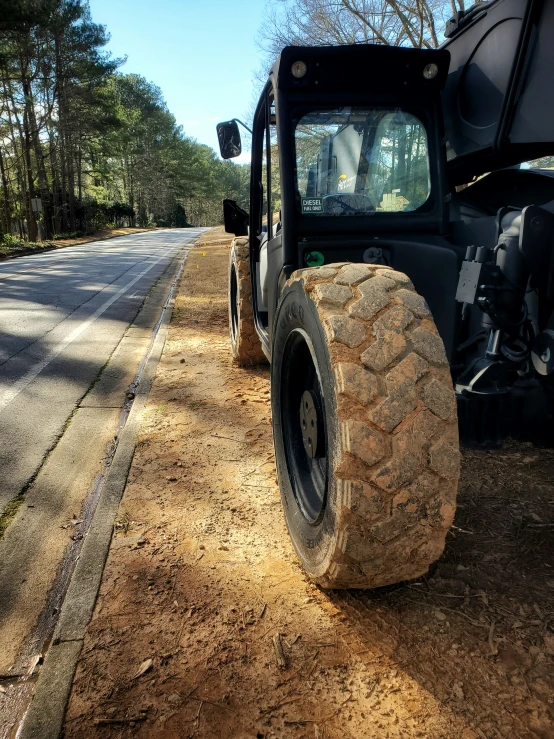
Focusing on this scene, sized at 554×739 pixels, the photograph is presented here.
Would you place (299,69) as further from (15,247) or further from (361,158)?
(15,247)

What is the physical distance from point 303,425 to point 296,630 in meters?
0.91

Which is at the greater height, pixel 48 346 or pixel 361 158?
pixel 361 158

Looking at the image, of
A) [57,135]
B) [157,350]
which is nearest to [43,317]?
[157,350]

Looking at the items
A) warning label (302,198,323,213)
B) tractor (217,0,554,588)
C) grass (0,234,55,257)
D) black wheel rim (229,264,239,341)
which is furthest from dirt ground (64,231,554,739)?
grass (0,234,55,257)

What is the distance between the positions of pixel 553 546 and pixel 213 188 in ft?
363

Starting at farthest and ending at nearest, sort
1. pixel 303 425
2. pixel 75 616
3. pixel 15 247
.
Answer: pixel 15 247
pixel 303 425
pixel 75 616

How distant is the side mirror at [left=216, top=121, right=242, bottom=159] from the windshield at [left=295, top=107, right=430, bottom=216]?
3.20ft

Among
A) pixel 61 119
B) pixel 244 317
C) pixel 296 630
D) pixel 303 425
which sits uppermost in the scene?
pixel 61 119

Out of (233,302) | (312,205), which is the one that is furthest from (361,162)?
(233,302)

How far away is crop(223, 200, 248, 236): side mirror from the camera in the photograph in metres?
5.17

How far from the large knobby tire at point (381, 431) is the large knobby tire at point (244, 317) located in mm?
3202

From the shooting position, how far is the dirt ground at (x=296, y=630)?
1822 millimetres

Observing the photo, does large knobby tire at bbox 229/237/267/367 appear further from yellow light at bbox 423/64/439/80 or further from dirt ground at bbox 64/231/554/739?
yellow light at bbox 423/64/439/80

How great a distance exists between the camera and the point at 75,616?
90.3 inches
